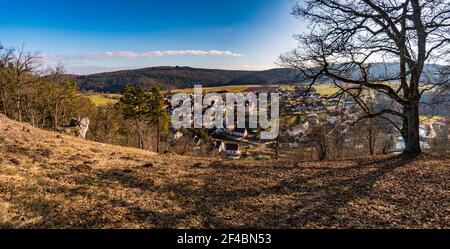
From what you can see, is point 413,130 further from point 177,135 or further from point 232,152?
point 232,152

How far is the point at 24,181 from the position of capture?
848cm

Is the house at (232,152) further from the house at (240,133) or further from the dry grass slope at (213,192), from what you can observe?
the dry grass slope at (213,192)

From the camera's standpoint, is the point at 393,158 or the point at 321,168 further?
the point at 393,158

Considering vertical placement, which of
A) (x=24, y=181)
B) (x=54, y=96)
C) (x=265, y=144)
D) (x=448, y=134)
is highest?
(x=54, y=96)

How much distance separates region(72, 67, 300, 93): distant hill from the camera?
96.8 metres

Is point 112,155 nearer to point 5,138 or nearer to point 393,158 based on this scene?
point 5,138

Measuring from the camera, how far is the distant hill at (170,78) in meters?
96.8

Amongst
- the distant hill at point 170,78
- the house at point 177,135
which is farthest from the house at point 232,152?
the distant hill at point 170,78

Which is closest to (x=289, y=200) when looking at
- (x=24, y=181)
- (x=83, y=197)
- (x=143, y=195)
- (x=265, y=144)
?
(x=143, y=195)

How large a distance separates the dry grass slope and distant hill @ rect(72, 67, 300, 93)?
262 ft

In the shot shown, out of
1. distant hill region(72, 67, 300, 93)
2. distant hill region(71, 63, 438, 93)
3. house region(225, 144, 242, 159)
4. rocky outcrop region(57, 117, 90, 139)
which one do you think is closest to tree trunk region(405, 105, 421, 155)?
rocky outcrop region(57, 117, 90, 139)

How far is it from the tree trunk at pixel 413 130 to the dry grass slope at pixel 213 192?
713mm

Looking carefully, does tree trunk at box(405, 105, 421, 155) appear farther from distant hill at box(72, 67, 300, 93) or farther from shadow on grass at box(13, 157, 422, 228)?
distant hill at box(72, 67, 300, 93)
